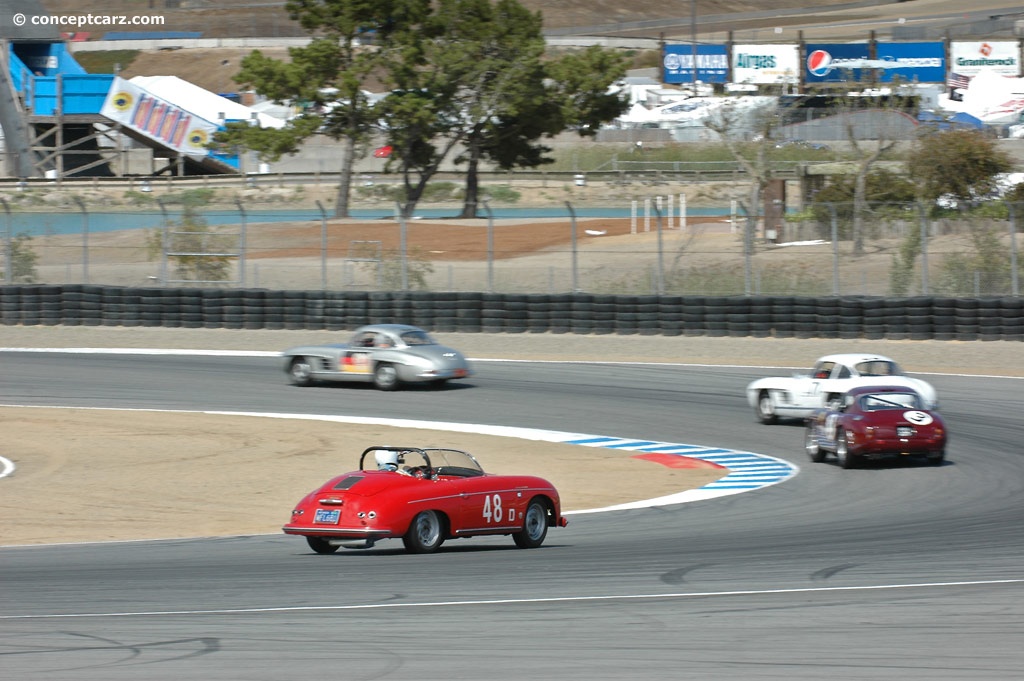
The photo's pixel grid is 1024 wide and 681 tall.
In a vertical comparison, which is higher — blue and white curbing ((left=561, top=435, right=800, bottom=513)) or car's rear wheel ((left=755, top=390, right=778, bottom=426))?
car's rear wheel ((left=755, top=390, right=778, bottom=426))

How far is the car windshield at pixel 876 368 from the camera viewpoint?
60.4 feet

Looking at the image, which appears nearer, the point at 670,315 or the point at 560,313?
the point at 670,315

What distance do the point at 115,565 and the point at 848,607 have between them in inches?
216

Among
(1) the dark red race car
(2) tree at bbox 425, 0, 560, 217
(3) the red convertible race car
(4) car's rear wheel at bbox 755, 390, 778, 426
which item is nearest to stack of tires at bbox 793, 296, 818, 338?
(4) car's rear wheel at bbox 755, 390, 778, 426

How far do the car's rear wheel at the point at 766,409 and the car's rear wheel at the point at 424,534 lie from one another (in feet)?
32.7

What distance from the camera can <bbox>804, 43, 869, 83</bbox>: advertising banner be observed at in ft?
266

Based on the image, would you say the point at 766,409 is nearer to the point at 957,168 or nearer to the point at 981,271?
the point at 981,271

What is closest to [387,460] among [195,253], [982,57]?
[195,253]

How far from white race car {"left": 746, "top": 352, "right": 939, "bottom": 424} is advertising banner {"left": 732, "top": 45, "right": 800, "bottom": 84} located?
6735 centimetres

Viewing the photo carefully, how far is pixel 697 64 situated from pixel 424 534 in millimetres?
80776

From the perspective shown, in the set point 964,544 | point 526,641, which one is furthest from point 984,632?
point 964,544

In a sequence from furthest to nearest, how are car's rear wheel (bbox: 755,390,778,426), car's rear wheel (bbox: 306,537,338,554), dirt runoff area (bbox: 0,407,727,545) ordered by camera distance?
car's rear wheel (bbox: 755,390,778,426), dirt runoff area (bbox: 0,407,727,545), car's rear wheel (bbox: 306,537,338,554)

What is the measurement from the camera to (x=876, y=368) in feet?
60.6

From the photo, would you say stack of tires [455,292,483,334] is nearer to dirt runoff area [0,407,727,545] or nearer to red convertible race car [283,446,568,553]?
dirt runoff area [0,407,727,545]
